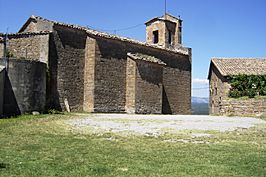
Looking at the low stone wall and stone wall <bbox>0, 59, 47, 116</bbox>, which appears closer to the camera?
stone wall <bbox>0, 59, 47, 116</bbox>

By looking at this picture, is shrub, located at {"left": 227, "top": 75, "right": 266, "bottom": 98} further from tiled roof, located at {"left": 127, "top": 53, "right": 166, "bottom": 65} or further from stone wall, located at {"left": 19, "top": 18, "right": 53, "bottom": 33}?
stone wall, located at {"left": 19, "top": 18, "right": 53, "bottom": 33}

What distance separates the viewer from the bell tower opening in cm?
3438

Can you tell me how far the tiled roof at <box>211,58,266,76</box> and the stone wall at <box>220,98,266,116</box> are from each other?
4.94 m

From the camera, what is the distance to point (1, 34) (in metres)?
22.6

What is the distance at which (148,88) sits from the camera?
2658cm

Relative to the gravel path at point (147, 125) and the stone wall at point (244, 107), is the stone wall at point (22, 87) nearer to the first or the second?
the gravel path at point (147, 125)

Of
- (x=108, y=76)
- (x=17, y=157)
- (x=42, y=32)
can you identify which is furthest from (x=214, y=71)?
(x=17, y=157)

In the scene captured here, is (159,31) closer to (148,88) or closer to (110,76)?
(148,88)

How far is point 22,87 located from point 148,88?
11.5 metres

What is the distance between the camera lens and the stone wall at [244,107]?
26750mm

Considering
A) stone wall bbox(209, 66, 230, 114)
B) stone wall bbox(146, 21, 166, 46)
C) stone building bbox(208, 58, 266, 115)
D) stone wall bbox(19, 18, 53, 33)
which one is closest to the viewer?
stone wall bbox(19, 18, 53, 33)

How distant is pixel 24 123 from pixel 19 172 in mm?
8681

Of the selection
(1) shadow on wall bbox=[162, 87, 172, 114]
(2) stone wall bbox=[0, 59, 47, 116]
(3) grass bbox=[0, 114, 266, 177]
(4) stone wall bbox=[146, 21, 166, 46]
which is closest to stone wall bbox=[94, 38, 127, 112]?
(1) shadow on wall bbox=[162, 87, 172, 114]

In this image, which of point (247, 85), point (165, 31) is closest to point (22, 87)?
point (165, 31)
